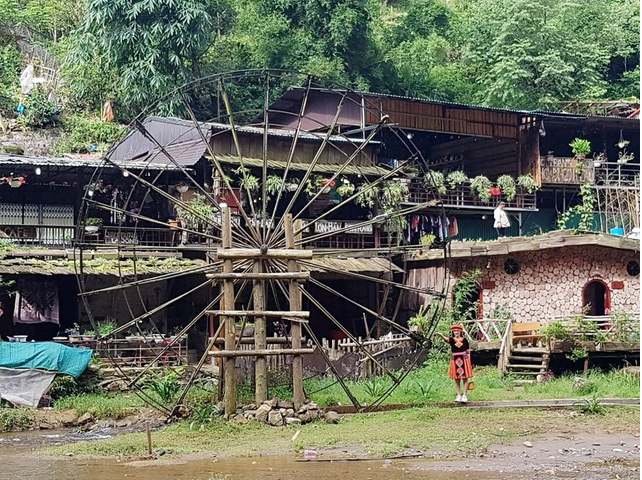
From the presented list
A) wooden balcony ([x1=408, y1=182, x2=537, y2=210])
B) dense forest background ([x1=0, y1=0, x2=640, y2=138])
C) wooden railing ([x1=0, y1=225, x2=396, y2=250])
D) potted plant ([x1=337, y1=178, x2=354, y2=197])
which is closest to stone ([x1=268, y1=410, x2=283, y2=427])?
wooden railing ([x1=0, y1=225, x2=396, y2=250])

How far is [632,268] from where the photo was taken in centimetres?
2897

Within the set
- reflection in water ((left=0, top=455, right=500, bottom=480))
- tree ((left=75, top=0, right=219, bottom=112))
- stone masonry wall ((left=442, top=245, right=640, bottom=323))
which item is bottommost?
reflection in water ((left=0, top=455, right=500, bottom=480))

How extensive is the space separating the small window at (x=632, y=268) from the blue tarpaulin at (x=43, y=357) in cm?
1614

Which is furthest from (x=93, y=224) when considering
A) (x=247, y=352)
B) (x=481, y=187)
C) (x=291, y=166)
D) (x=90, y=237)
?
(x=481, y=187)

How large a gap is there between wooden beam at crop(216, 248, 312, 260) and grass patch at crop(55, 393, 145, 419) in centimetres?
465

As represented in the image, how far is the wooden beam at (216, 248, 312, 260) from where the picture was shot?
62.6 feet

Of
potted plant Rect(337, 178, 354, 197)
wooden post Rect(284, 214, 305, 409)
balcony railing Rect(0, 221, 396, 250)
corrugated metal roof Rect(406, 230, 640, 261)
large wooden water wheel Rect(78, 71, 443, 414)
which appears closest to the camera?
wooden post Rect(284, 214, 305, 409)

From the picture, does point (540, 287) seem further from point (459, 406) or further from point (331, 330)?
point (459, 406)

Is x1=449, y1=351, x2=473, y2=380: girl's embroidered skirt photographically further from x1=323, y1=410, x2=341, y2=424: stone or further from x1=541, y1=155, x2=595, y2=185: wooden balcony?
x1=541, y1=155, x2=595, y2=185: wooden balcony

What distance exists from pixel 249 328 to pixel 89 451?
254 inches

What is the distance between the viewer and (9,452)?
57.7ft

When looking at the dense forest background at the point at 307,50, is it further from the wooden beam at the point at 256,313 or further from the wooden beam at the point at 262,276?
the wooden beam at the point at 256,313

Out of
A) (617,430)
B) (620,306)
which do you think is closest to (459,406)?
(617,430)

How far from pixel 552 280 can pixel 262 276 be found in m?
12.5
